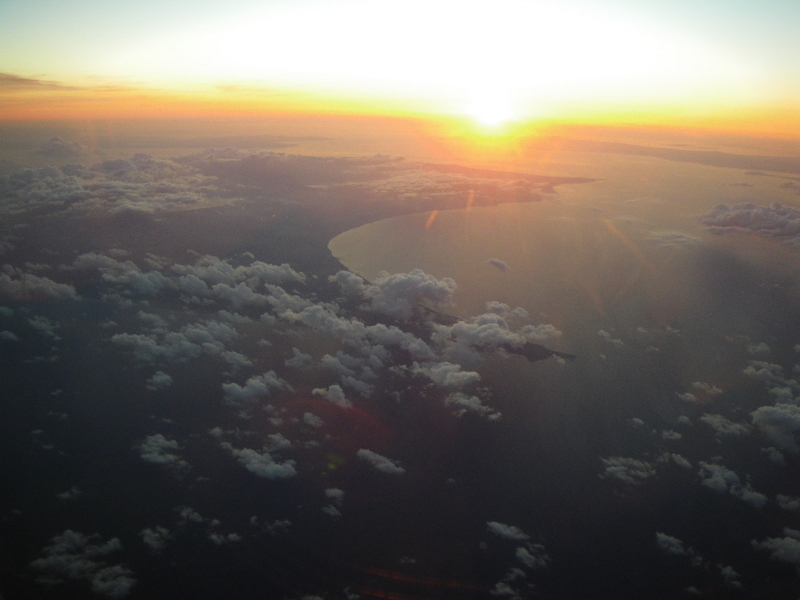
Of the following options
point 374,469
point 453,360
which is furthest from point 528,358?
point 374,469

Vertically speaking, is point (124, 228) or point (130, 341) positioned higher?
point (124, 228)

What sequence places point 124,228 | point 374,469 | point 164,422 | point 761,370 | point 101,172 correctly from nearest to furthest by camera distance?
point 374,469, point 164,422, point 761,370, point 124,228, point 101,172

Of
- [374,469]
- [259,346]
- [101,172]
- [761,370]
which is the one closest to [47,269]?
[259,346]

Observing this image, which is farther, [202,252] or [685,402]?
[202,252]

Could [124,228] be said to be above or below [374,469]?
above

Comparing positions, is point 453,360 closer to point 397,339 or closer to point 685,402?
point 397,339

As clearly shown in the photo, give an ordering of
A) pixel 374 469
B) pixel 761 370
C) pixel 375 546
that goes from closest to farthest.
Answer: pixel 375 546 < pixel 374 469 < pixel 761 370

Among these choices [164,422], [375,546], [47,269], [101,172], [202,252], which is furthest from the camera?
[101,172]

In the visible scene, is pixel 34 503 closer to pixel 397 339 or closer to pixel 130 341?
pixel 130 341

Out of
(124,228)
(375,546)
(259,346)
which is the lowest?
(375,546)
